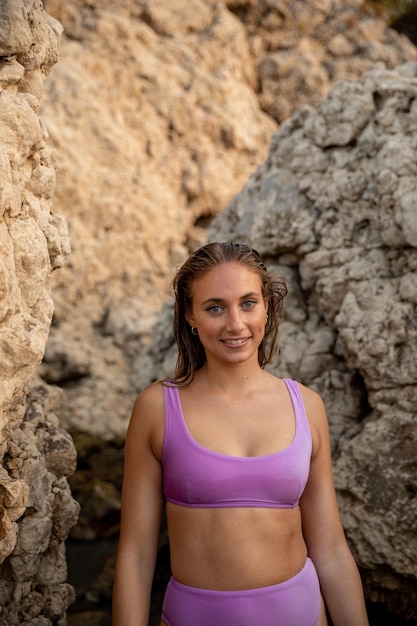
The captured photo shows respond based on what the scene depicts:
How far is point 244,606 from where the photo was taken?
2.17 m

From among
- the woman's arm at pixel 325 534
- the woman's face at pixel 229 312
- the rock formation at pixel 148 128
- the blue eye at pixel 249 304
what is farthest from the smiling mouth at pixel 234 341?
the rock formation at pixel 148 128

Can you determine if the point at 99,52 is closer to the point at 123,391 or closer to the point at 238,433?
the point at 123,391

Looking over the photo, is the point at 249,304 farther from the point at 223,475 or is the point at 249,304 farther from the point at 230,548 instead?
the point at 230,548

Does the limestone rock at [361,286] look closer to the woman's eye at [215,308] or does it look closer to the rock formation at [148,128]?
the woman's eye at [215,308]

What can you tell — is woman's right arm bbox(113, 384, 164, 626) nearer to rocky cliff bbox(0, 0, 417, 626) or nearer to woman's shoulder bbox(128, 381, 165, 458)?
woman's shoulder bbox(128, 381, 165, 458)

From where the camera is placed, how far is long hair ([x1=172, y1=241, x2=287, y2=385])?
2.39 m

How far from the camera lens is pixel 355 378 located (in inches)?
130

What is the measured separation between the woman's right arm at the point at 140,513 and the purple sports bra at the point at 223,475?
0.04 metres

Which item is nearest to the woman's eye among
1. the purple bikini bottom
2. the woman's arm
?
the woman's arm

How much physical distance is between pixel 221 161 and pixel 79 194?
53.7 inches

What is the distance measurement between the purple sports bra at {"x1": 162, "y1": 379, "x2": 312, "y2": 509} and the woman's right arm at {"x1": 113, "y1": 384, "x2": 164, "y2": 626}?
4cm

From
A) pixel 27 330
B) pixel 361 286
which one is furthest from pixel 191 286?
pixel 361 286

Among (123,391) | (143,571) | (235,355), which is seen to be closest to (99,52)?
(123,391)

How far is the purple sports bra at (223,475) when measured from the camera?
2189mm
